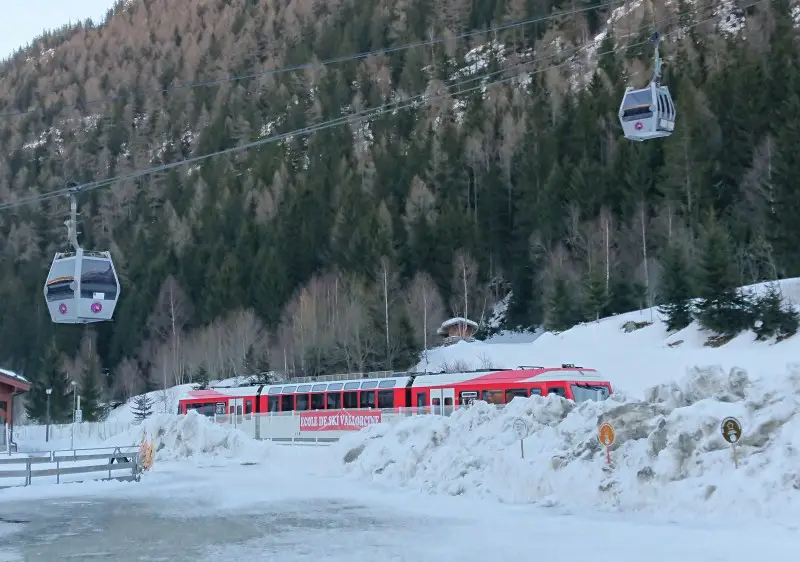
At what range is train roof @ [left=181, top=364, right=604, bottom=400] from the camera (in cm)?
2784

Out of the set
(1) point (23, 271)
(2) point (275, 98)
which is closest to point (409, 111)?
(2) point (275, 98)

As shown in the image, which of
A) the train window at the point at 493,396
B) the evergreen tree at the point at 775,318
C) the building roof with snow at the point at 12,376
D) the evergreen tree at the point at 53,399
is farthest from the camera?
the evergreen tree at the point at 53,399

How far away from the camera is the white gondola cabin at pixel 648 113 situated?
2262cm

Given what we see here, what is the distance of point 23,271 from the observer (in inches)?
4176

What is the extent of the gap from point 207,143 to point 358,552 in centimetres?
11565

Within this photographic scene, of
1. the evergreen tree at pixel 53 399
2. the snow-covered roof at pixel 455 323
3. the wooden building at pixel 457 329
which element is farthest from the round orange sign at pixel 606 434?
the evergreen tree at pixel 53 399

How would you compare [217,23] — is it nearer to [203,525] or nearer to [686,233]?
[686,233]

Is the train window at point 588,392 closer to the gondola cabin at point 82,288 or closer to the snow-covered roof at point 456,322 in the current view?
the gondola cabin at point 82,288

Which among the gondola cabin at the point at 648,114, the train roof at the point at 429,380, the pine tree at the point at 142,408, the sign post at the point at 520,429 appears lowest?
the pine tree at the point at 142,408

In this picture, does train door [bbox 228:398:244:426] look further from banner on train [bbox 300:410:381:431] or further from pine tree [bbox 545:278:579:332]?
pine tree [bbox 545:278:579:332]

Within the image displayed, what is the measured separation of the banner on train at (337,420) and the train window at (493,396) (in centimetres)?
421

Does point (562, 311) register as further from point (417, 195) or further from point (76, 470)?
point (76, 470)

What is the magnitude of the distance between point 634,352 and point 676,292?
3.42m

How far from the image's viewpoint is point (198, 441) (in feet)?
99.3
